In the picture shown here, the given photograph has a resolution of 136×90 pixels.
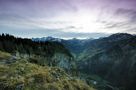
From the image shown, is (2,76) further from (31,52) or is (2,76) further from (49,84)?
(31,52)

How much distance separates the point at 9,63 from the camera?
2849 inches

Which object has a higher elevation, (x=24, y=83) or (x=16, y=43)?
(x=16, y=43)

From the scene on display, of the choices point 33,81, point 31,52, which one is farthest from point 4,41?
point 33,81

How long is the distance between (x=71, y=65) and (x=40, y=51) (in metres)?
39.9

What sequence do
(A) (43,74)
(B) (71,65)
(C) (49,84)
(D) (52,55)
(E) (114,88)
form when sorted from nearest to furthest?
(C) (49,84) → (A) (43,74) → (D) (52,55) → (B) (71,65) → (E) (114,88)

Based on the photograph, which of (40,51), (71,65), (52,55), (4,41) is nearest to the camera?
(4,41)

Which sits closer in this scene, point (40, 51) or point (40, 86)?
point (40, 86)

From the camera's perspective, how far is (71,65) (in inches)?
6088

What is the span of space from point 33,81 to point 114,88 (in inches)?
5693

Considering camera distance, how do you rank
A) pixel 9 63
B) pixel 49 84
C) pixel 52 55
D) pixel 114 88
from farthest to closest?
1. pixel 114 88
2. pixel 52 55
3. pixel 9 63
4. pixel 49 84

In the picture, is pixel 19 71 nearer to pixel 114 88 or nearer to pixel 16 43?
pixel 16 43

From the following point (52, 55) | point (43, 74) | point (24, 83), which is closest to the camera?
point (24, 83)

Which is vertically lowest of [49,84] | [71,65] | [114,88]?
[114,88]

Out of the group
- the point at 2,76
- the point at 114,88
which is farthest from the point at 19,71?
the point at 114,88
